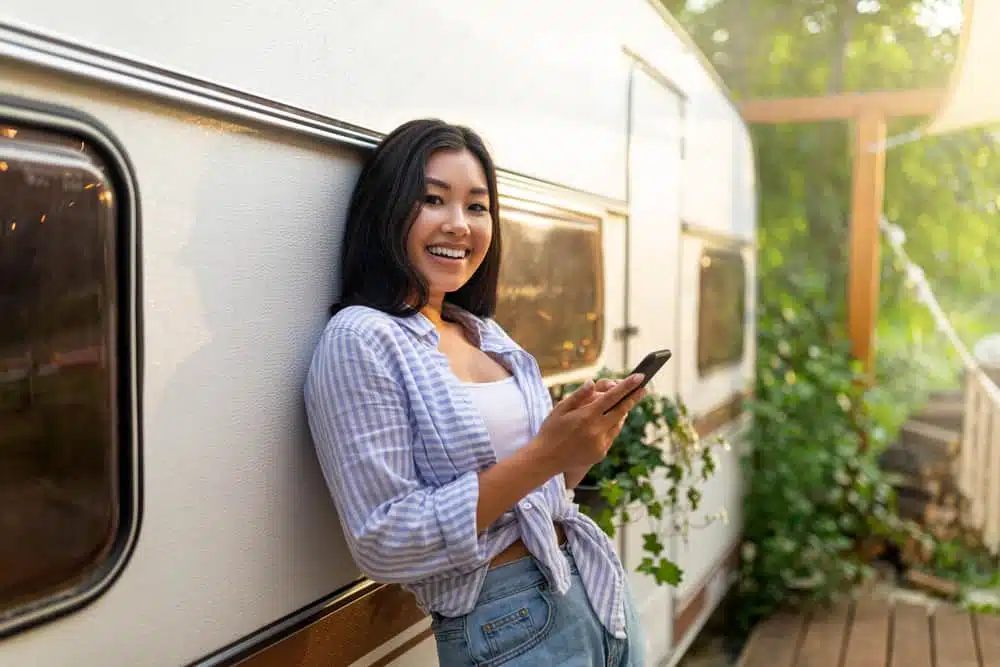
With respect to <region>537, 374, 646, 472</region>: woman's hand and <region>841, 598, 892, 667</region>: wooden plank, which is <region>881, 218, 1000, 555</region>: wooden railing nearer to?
<region>841, 598, 892, 667</region>: wooden plank

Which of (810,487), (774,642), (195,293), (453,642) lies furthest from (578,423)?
(810,487)

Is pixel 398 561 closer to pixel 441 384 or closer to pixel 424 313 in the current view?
pixel 441 384

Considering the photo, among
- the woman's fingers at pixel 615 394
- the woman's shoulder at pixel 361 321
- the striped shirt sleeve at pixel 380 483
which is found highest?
the woman's shoulder at pixel 361 321

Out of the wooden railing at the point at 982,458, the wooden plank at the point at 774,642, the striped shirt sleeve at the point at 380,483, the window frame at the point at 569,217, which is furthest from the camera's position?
the wooden railing at the point at 982,458

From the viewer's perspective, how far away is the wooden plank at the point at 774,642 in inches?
161

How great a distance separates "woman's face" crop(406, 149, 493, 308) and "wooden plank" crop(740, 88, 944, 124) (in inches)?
168

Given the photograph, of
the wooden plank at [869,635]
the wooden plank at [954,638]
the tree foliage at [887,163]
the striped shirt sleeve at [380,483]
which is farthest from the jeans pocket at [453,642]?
the tree foliage at [887,163]

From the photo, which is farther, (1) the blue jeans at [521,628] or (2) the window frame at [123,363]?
(1) the blue jeans at [521,628]

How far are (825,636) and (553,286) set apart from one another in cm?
277

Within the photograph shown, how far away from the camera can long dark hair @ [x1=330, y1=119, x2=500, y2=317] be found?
1597mm

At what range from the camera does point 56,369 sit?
1.07m

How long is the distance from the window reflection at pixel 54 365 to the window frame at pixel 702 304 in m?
3.09

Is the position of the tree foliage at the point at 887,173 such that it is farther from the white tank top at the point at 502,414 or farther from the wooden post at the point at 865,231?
the white tank top at the point at 502,414

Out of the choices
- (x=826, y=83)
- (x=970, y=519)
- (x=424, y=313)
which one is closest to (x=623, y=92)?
(x=424, y=313)
